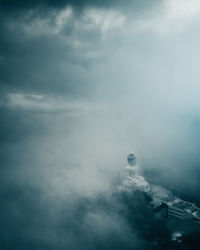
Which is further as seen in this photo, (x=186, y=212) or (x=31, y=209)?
(x=31, y=209)

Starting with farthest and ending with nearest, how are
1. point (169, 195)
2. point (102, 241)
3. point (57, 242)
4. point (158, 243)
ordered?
point (169, 195)
point (57, 242)
point (102, 241)
point (158, 243)

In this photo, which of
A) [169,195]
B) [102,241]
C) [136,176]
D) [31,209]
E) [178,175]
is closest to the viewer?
[102,241]

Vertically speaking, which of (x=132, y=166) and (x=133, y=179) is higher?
(x=132, y=166)

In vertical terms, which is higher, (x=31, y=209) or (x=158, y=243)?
(x=31, y=209)

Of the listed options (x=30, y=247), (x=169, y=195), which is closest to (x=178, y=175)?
(x=169, y=195)

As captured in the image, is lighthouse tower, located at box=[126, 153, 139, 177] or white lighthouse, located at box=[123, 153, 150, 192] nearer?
white lighthouse, located at box=[123, 153, 150, 192]

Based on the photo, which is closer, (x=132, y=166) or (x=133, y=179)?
(x=133, y=179)

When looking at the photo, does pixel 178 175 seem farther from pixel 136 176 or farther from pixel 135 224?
pixel 135 224

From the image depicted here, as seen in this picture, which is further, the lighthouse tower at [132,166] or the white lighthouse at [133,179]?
the lighthouse tower at [132,166]

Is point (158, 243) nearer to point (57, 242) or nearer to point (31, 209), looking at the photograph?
point (57, 242)

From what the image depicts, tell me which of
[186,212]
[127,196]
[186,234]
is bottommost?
[186,234]

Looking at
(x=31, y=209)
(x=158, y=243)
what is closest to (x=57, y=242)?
(x=158, y=243)
